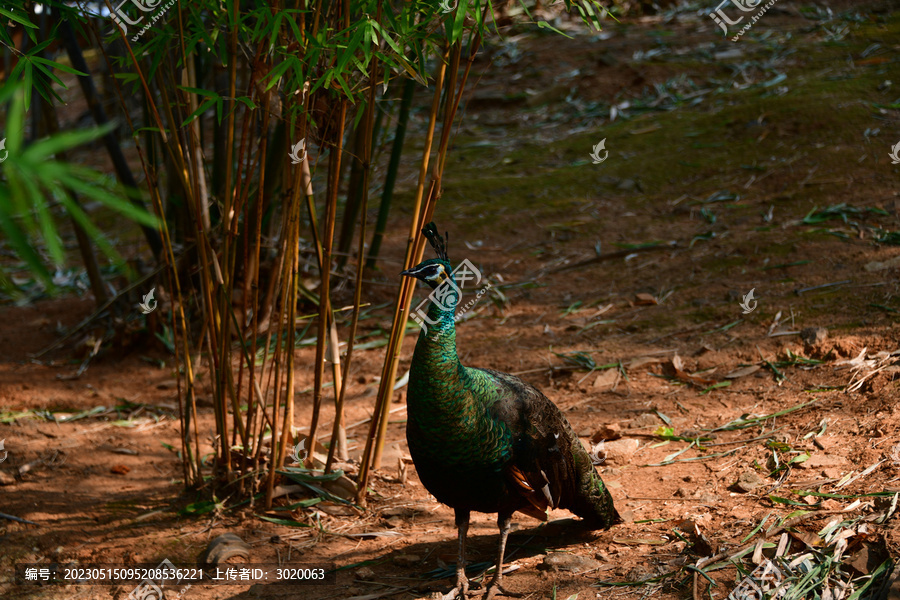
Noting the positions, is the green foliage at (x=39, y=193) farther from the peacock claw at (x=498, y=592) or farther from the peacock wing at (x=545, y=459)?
the peacock claw at (x=498, y=592)

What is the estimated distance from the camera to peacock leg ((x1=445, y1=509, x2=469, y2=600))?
2291 mm

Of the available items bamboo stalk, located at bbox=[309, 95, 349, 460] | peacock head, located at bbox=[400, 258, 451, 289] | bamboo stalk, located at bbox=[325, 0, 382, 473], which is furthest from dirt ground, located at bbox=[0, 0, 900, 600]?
peacock head, located at bbox=[400, 258, 451, 289]

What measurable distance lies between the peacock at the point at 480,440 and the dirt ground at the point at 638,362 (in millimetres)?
213

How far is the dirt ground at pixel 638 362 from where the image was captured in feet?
7.96

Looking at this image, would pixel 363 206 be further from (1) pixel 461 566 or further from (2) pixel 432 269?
(1) pixel 461 566

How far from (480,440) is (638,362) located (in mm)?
1655

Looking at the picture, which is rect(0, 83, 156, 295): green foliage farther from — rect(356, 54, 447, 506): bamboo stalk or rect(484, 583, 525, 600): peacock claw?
rect(484, 583, 525, 600): peacock claw

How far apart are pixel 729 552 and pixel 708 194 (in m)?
3.78

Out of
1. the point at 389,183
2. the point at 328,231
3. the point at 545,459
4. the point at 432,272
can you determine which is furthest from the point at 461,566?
the point at 389,183

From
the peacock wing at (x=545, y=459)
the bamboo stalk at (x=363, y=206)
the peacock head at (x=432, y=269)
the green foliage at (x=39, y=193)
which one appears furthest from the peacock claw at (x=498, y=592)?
the green foliage at (x=39, y=193)

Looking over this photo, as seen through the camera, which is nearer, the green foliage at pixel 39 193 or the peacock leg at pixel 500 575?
the green foliage at pixel 39 193

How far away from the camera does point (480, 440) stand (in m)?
2.22

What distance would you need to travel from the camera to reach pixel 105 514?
2.81 metres

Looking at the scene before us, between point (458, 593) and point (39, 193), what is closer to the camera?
point (39, 193)
